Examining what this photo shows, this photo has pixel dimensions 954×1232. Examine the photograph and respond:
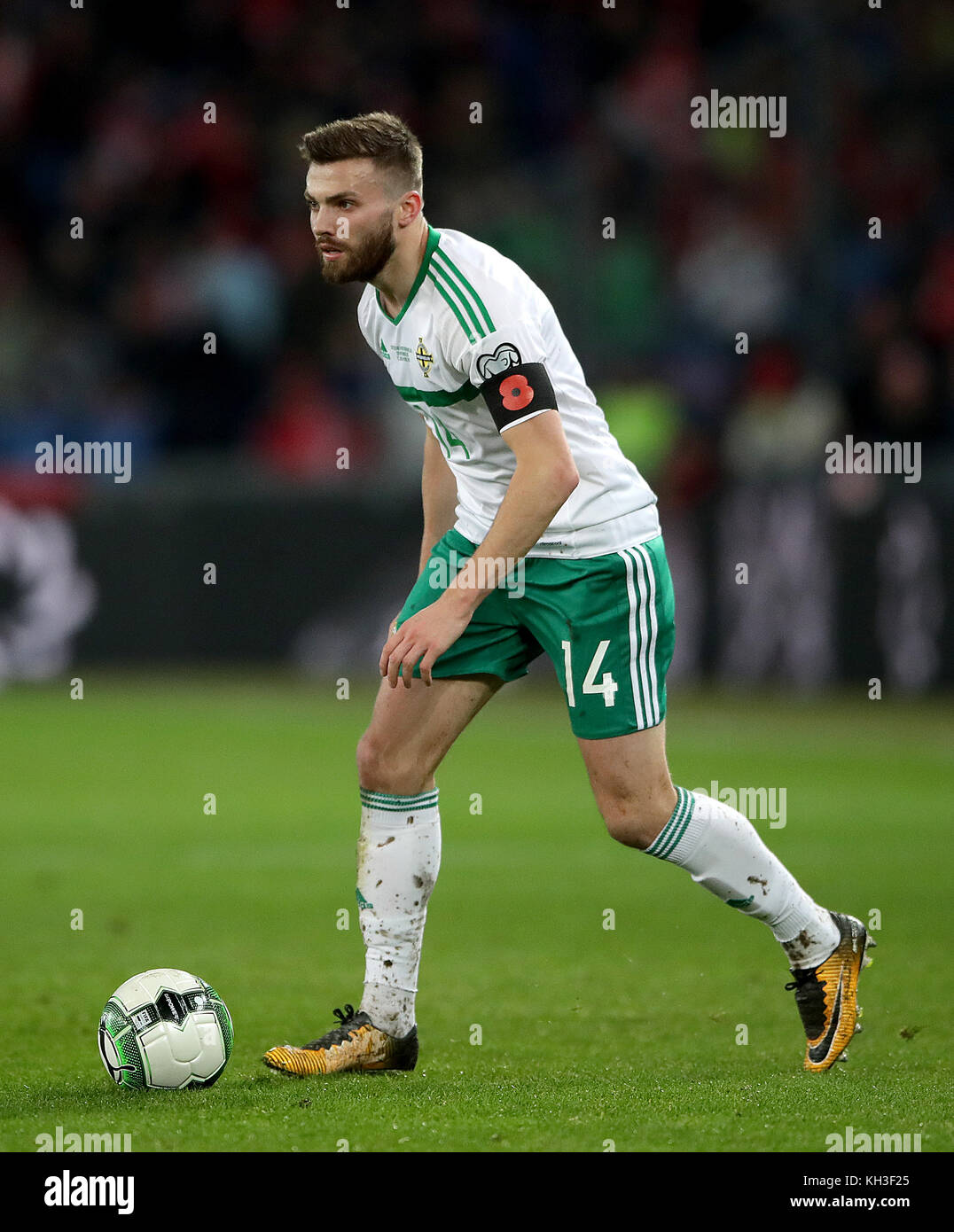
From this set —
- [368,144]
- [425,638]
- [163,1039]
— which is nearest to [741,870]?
[425,638]

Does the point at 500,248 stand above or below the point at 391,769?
above

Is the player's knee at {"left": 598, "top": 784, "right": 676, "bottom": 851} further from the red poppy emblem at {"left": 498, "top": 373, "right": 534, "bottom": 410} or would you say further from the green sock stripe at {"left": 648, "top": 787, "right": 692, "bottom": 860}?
the red poppy emblem at {"left": 498, "top": 373, "right": 534, "bottom": 410}

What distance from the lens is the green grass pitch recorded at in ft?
13.8

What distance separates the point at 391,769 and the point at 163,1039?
87 centimetres

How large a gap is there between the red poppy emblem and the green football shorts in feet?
1.64

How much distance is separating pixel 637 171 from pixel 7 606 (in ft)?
21.2

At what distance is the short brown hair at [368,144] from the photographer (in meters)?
4.55

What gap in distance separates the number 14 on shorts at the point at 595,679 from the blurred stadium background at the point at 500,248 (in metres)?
8.87

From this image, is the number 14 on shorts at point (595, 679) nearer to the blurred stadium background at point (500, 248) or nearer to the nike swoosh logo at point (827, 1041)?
the nike swoosh logo at point (827, 1041)

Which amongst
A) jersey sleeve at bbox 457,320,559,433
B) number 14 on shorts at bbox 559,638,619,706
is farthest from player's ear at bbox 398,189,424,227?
number 14 on shorts at bbox 559,638,619,706

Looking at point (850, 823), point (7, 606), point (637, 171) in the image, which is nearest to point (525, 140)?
point (637, 171)

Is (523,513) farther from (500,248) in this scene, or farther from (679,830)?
(500,248)

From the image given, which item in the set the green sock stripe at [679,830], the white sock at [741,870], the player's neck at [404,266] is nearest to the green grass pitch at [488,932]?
the white sock at [741,870]

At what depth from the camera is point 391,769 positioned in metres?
4.86
